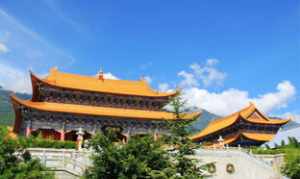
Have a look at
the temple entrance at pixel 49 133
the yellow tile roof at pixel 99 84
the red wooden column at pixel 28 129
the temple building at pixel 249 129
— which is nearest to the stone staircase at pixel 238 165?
the temple building at pixel 249 129

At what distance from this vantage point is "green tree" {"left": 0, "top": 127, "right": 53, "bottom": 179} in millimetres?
17734

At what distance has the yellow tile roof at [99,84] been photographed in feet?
131

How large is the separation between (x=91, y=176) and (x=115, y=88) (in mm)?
24817

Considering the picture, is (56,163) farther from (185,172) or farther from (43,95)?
(43,95)

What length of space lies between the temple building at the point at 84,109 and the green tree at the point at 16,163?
15.5 m

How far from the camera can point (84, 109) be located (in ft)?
125

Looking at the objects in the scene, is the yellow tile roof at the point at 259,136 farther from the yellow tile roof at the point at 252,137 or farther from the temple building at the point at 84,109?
the temple building at the point at 84,109

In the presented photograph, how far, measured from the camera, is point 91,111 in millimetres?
37750

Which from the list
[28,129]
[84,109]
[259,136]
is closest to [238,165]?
[259,136]

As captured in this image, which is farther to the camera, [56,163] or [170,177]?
[56,163]

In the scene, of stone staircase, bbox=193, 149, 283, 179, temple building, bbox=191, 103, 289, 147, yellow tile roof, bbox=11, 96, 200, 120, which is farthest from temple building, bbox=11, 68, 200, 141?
temple building, bbox=191, 103, 289, 147

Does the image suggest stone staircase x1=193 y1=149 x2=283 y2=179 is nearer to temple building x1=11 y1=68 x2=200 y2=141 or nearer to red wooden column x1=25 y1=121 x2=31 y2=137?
temple building x1=11 y1=68 x2=200 y2=141

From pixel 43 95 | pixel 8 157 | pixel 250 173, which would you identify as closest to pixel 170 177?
pixel 8 157

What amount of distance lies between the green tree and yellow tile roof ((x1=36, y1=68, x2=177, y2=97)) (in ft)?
63.8
